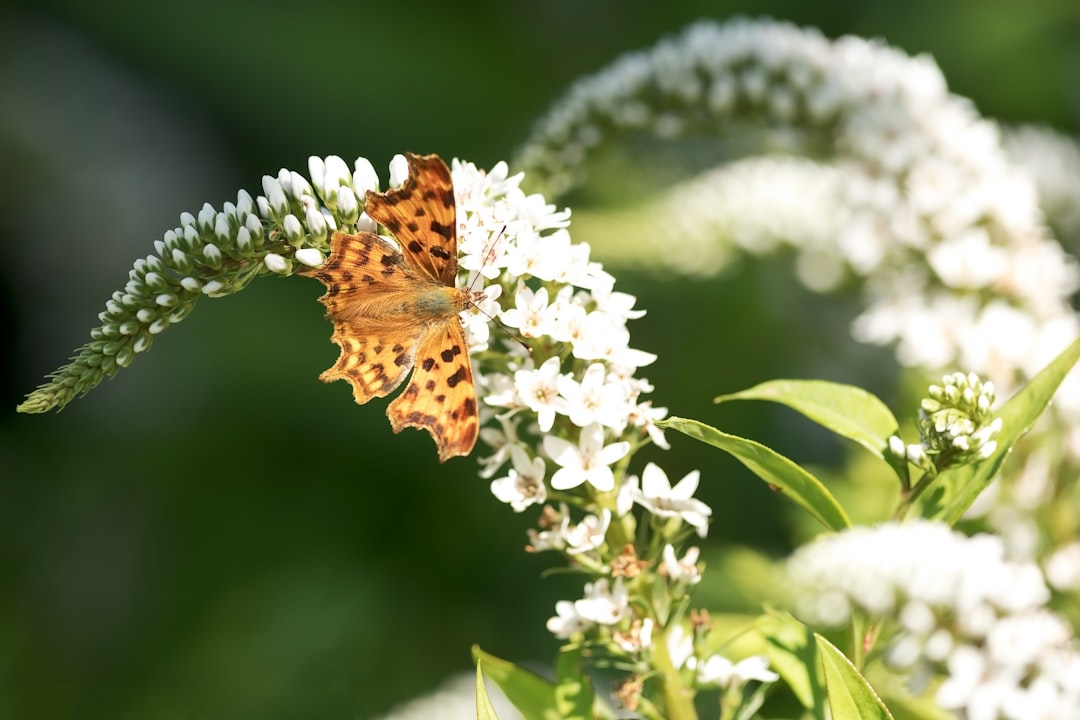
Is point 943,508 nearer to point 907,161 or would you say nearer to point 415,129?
point 907,161

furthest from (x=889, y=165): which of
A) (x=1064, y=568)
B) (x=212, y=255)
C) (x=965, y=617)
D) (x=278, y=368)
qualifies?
(x=278, y=368)

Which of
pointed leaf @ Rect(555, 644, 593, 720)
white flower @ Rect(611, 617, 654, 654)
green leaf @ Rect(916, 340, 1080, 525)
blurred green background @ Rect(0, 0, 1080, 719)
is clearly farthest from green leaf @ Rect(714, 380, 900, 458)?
blurred green background @ Rect(0, 0, 1080, 719)

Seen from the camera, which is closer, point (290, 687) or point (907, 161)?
point (907, 161)

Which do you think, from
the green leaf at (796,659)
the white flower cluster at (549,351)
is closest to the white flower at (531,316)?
the white flower cluster at (549,351)

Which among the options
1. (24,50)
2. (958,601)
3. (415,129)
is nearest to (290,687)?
(958,601)

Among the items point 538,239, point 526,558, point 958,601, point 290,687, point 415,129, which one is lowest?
point 290,687

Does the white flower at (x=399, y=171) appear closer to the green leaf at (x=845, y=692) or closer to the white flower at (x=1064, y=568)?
the green leaf at (x=845, y=692)
